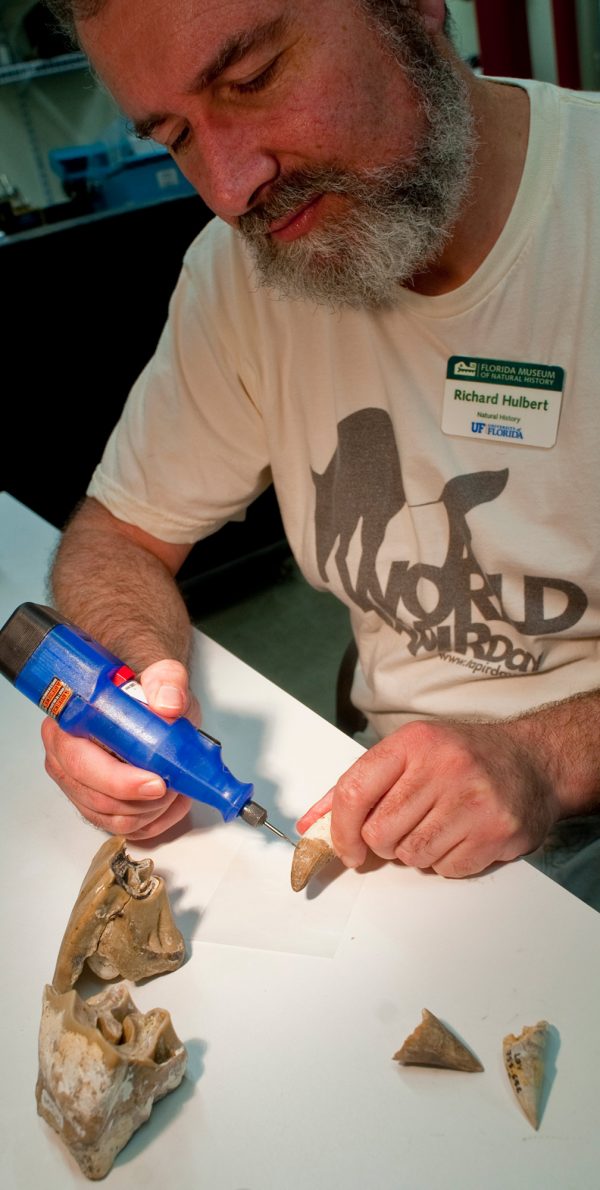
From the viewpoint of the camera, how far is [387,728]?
1412 mm

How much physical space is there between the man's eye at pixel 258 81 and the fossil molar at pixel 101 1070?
2.70 ft

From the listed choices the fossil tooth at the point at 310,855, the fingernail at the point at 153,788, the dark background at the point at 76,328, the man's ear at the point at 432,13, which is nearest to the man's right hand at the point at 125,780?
the fingernail at the point at 153,788

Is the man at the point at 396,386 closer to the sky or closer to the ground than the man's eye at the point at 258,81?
closer to the ground

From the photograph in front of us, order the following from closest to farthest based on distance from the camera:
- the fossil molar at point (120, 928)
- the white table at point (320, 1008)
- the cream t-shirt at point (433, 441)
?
A: the white table at point (320, 1008) → the fossil molar at point (120, 928) → the cream t-shirt at point (433, 441)

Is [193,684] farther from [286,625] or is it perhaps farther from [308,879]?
[286,625]

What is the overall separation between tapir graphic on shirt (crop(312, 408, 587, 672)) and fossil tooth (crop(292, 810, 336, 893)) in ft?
1.21

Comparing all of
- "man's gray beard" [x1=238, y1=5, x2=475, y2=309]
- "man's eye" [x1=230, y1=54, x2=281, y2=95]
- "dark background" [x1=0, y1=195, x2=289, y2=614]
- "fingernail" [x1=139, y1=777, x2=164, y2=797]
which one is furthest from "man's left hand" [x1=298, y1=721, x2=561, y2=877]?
"dark background" [x1=0, y1=195, x2=289, y2=614]

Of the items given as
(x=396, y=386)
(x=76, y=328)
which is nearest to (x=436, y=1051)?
(x=396, y=386)

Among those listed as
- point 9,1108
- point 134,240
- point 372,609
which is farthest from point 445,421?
point 134,240

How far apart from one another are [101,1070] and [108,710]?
0.34 meters

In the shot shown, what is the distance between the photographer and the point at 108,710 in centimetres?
100

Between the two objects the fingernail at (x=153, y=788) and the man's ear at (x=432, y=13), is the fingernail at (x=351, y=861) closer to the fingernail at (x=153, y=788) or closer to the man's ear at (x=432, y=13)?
the fingernail at (x=153, y=788)

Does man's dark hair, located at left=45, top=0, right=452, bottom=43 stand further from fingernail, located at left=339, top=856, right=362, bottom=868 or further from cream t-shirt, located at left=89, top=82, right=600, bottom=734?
fingernail, located at left=339, top=856, right=362, bottom=868

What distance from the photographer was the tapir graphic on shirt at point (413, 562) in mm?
1189
